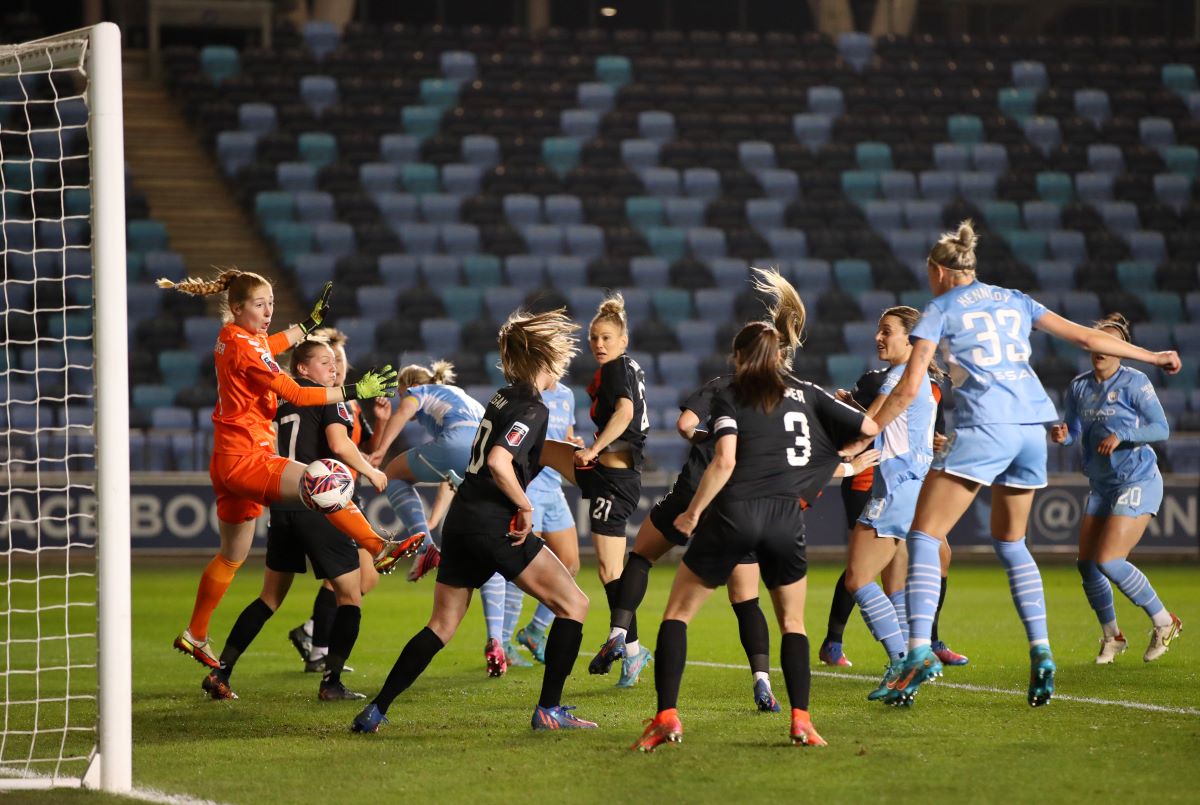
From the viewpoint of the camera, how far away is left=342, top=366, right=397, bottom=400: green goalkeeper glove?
6605 mm

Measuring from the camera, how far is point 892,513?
7297 mm

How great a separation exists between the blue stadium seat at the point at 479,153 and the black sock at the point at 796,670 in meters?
17.8

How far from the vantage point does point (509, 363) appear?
5898 mm

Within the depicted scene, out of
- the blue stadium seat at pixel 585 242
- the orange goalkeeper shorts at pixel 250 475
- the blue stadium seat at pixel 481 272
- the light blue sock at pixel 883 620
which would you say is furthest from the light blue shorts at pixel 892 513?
the blue stadium seat at pixel 585 242

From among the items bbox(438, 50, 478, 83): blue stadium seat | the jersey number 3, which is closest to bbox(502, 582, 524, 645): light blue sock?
the jersey number 3

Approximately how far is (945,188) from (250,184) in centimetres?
1105

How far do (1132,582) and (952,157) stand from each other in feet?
54.8

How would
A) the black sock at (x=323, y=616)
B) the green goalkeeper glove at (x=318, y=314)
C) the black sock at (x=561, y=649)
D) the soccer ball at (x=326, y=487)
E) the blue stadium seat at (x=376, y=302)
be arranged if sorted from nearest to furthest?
1. the black sock at (x=561, y=649)
2. the soccer ball at (x=326, y=487)
3. the green goalkeeper glove at (x=318, y=314)
4. the black sock at (x=323, y=616)
5. the blue stadium seat at (x=376, y=302)

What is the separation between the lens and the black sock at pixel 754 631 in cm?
606

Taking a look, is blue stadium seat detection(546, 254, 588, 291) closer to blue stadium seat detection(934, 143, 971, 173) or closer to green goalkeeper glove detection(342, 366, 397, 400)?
blue stadium seat detection(934, 143, 971, 173)

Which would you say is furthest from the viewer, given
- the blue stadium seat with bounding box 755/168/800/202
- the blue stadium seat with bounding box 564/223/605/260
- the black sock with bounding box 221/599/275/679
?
the blue stadium seat with bounding box 755/168/800/202

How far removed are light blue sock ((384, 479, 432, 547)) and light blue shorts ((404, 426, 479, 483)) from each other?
Answer: 0.48 m

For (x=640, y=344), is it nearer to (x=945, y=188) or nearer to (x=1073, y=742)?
(x=945, y=188)

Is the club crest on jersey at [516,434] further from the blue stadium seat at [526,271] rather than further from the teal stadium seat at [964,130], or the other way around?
the teal stadium seat at [964,130]
